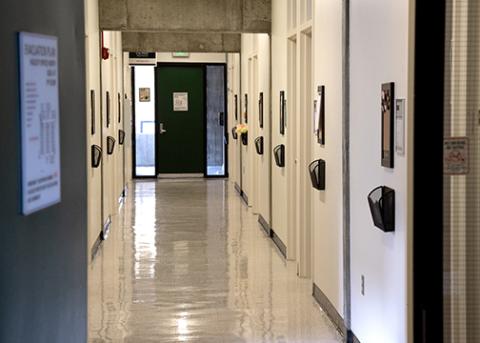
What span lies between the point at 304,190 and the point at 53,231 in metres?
4.72

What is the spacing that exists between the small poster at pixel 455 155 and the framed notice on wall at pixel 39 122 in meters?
1.67

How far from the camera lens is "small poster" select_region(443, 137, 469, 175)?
3.56 metres

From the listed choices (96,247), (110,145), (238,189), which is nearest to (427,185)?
(96,247)

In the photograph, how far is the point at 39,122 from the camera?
9.01ft

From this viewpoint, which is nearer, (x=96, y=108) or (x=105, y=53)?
(x=96, y=108)

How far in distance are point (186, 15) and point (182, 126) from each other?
850 cm

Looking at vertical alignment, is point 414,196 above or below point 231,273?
above

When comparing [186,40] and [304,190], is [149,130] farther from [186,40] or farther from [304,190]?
[304,190]

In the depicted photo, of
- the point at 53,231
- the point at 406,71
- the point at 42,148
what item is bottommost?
the point at 53,231

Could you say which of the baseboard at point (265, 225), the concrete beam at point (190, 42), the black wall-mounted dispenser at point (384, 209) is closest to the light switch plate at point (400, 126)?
the black wall-mounted dispenser at point (384, 209)

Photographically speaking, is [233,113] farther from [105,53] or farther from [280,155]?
[280,155]

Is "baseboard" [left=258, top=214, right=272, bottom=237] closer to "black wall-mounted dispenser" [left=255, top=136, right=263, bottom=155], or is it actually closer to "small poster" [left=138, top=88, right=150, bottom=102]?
"black wall-mounted dispenser" [left=255, top=136, right=263, bottom=155]

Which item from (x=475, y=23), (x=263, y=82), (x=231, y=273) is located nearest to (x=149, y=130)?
(x=263, y=82)

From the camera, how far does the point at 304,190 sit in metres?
7.53
